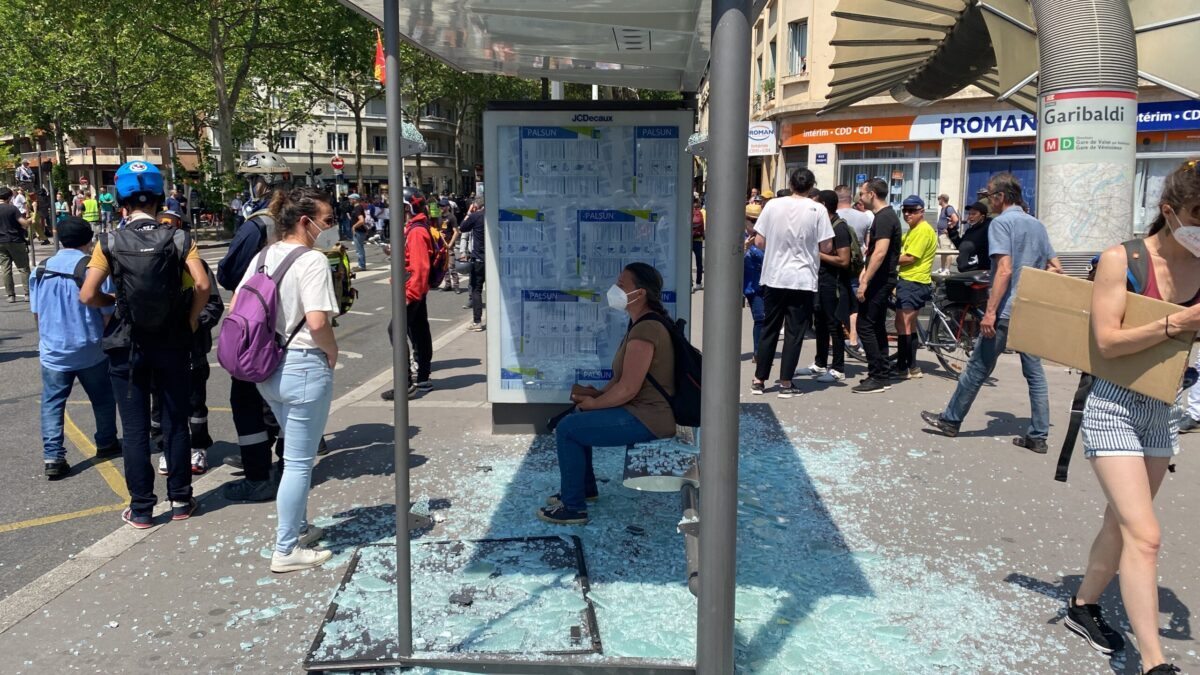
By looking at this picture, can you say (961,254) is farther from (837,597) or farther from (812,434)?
(837,597)

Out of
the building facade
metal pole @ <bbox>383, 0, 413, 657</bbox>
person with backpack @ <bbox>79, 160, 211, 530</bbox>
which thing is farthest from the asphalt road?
the building facade

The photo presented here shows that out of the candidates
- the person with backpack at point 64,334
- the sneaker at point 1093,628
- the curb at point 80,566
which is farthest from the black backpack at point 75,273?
the sneaker at point 1093,628

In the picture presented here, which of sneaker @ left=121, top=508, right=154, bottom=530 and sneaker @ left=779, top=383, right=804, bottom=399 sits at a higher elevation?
sneaker @ left=779, top=383, right=804, bottom=399

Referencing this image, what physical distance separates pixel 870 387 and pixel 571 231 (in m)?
3.43

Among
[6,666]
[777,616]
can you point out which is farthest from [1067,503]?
[6,666]

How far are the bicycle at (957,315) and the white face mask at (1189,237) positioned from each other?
6.14m

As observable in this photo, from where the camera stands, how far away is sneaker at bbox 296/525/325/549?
4.35 meters

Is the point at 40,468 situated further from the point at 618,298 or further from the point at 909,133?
the point at 909,133

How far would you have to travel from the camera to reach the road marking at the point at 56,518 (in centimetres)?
486

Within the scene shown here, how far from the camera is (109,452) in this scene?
622 centimetres

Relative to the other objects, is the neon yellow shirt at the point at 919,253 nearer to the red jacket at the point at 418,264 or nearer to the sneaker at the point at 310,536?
the red jacket at the point at 418,264

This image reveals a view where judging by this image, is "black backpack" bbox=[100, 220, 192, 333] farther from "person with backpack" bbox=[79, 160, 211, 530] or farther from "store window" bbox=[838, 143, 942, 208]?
"store window" bbox=[838, 143, 942, 208]

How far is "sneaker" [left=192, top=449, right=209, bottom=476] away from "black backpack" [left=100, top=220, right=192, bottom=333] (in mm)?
1428

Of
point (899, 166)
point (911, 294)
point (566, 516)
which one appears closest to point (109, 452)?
point (566, 516)
